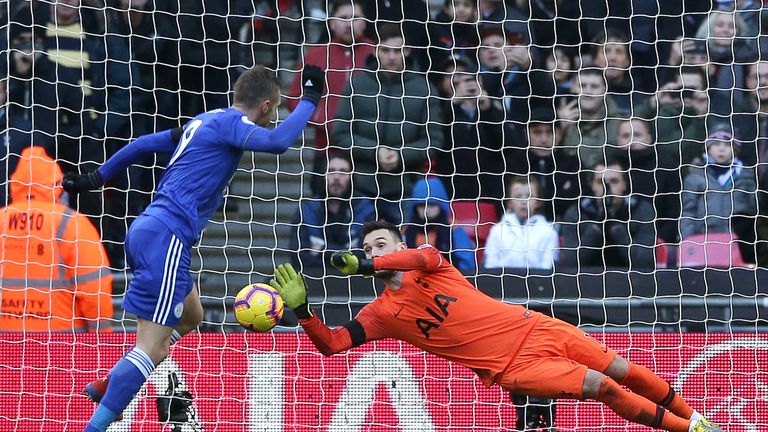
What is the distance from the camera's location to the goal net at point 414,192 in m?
8.17

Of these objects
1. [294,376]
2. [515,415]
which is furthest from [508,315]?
[294,376]

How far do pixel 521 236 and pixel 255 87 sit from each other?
3.16 metres

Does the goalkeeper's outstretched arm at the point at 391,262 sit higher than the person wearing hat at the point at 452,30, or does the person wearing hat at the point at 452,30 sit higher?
the person wearing hat at the point at 452,30

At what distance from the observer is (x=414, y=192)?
31.7 ft

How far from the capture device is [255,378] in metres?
8.19

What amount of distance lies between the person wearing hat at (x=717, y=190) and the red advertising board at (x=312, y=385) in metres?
1.59

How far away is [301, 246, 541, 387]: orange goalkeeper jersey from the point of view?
739 cm

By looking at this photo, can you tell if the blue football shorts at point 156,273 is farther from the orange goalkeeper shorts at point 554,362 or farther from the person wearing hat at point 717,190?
the person wearing hat at point 717,190

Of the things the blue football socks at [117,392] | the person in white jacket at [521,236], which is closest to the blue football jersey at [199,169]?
the blue football socks at [117,392]

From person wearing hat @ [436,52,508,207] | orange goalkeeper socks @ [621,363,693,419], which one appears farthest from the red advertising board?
person wearing hat @ [436,52,508,207]

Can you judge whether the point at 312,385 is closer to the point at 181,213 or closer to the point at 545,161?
the point at 181,213

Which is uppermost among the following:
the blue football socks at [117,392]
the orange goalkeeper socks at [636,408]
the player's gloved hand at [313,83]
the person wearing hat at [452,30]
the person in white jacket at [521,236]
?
the person wearing hat at [452,30]

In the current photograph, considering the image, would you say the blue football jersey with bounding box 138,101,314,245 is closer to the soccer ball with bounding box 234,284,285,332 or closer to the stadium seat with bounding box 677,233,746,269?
the soccer ball with bounding box 234,284,285,332

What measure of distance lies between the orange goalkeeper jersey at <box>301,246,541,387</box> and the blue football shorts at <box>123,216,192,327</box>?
103 centimetres
